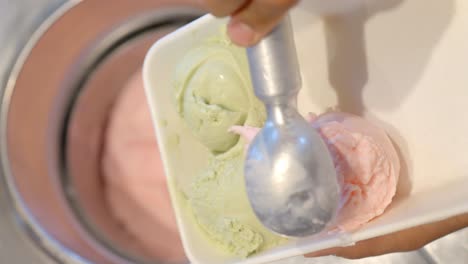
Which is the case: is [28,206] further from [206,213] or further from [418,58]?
[418,58]

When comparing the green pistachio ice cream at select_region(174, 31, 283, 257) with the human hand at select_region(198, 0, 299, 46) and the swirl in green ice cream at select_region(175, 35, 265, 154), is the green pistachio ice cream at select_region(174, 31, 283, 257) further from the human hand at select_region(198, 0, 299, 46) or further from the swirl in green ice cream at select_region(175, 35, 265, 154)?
the human hand at select_region(198, 0, 299, 46)

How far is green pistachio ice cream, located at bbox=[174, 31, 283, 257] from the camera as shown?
1.41ft

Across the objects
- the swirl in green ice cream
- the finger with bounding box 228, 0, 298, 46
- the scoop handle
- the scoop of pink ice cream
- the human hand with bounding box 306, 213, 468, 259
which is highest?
the swirl in green ice cream

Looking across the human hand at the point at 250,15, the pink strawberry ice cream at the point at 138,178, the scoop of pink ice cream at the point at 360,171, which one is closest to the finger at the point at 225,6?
the human hand at the point at 250,15

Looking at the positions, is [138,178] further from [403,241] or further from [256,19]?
[256,19]

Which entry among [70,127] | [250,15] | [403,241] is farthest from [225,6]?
[70,127]

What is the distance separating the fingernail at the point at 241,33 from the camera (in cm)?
25

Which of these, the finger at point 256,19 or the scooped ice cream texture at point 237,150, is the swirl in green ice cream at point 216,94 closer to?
the scooped ice cream texture at point 237,150

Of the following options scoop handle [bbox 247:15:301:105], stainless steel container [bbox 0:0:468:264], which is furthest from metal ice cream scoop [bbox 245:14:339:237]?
stainless steel container [bbox 0:0:468:264]

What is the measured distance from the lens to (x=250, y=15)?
24 centimetres

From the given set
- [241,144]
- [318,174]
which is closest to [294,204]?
→ [318,174]

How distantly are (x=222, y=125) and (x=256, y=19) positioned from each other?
0.66ft

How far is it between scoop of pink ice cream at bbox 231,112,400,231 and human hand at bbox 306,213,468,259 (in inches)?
3.3

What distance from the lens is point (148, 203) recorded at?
65 cm
